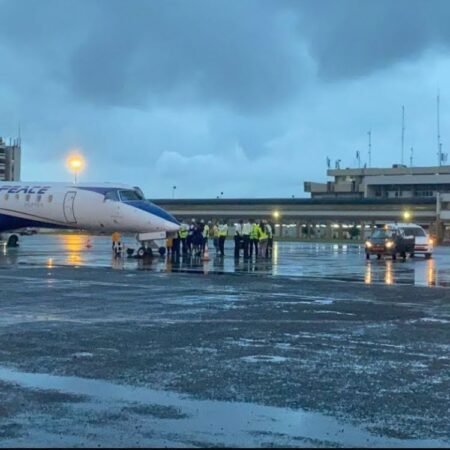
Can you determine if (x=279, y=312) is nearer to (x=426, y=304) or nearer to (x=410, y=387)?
(x=426, y=304)

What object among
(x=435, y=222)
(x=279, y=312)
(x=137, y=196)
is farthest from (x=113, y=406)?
(x=435, y=222)

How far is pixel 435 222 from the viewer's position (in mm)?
86062

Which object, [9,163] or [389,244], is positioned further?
[9,163]

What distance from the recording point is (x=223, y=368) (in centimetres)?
888

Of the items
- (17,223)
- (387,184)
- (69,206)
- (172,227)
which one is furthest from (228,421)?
(387,184)

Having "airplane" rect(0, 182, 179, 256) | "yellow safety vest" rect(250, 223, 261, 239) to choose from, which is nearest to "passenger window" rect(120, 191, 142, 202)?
"airplane" rect(0, 182, 179, 256)

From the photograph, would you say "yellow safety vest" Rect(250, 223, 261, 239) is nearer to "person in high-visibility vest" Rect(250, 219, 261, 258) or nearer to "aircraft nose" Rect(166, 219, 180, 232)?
"person in high-visibility vest" Rect(250, 219, 261, 258)

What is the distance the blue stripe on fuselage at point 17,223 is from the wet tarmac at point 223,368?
18.6 meters

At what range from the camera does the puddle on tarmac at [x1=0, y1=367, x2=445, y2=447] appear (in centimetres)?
611

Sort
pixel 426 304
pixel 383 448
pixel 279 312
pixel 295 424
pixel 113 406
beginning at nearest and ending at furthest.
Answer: pixel 383 448 < pixel 295 424 < pixel 113 406 < pixel 279 312 < pixel 426 304

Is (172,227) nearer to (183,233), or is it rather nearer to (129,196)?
(183,233)

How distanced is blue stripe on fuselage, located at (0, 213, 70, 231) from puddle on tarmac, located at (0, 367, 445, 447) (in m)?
29.0

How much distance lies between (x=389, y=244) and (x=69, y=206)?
552 inches

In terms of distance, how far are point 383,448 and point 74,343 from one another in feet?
18.0
